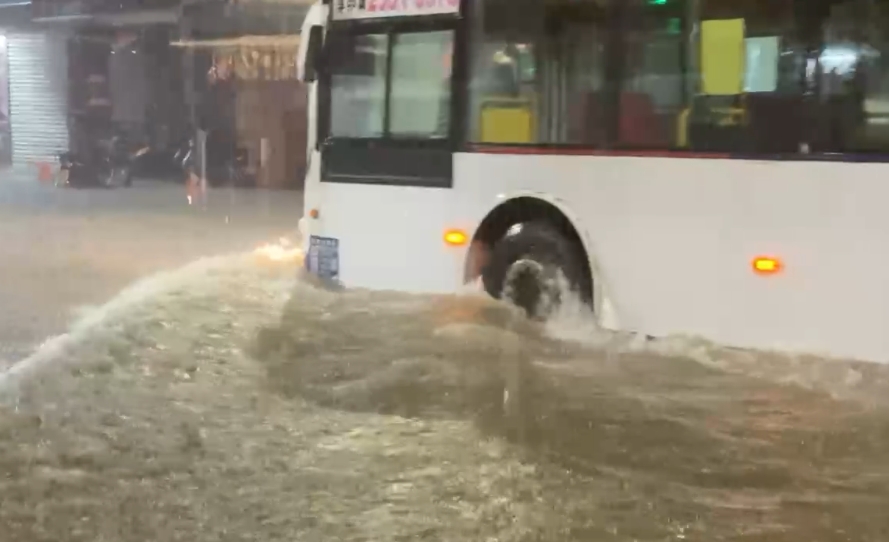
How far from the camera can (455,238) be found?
7.99 meters

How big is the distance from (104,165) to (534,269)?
58.9 feet

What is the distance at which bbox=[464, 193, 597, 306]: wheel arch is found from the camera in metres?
7.43

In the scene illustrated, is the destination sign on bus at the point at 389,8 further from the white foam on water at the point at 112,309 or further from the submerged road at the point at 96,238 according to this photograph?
the submerged road at the point at 96,238

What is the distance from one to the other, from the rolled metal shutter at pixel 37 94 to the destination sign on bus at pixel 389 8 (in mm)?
19856

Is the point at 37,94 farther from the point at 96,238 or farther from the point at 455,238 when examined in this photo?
the point at 455,238

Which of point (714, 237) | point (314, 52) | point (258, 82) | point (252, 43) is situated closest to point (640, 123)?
point (714, 237)

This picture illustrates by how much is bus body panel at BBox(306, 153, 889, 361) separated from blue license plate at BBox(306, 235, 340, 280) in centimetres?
84

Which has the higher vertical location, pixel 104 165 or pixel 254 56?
pixel 254 56

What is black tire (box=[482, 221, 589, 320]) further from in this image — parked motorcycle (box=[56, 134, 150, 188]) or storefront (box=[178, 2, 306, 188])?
parked motorcycle (box=[56, 134, 150, 188])

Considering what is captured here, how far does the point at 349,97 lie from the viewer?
8.59 meters

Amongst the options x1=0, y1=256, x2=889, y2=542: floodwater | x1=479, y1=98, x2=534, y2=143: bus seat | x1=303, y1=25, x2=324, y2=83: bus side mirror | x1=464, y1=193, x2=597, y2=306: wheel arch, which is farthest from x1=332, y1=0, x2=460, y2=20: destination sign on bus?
x1=0, y1=256, x2=889, y2=542: floodwater

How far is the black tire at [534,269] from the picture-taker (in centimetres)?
753

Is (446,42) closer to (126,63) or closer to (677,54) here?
(677,54)

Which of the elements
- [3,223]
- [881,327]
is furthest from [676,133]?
[3,223]
